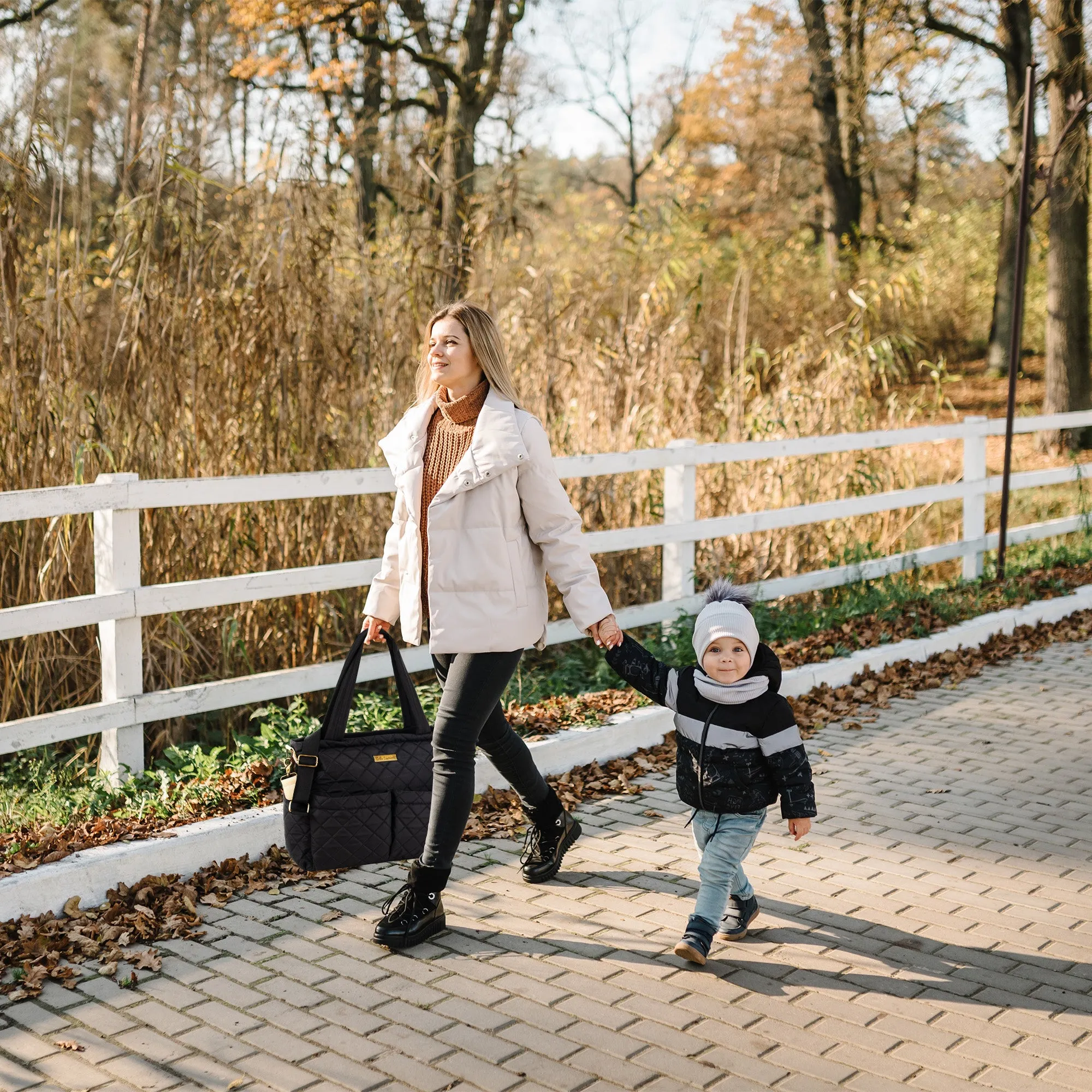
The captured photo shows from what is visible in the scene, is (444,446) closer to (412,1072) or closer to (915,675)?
(412,1072)

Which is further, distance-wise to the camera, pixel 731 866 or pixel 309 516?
pixel 309 516

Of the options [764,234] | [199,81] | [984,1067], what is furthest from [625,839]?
[764,234]

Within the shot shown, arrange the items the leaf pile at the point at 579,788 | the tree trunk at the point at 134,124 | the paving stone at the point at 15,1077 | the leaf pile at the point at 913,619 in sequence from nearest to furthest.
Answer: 1. the paving stone at the point at 15,1077
2. the leaf pile at the point at 579,788
3. the tree trunk at the point at 134,124
4. the leaf pile at the point at 913,619

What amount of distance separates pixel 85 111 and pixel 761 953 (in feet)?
17.8

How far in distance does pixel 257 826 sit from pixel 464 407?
1.79 m

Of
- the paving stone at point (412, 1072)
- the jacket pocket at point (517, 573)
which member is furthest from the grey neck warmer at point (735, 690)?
the paving stone at point (412, 1072)

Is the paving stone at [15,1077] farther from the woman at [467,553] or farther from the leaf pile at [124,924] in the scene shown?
the woman at [467,553]

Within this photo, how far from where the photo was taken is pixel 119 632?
5539mm

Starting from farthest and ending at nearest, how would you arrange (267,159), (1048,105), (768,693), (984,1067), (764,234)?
(764,234), (1048,105), (267,159), (768,693), (984,1067)

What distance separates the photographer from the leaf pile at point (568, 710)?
6.45m

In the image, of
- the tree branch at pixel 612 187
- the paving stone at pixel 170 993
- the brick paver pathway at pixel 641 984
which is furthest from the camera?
the tree branch at pixel 612 187

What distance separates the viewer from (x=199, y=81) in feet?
23.5

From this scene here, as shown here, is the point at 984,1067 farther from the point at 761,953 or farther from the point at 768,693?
the point at 768,693

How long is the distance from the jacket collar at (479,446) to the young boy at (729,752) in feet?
2.61
